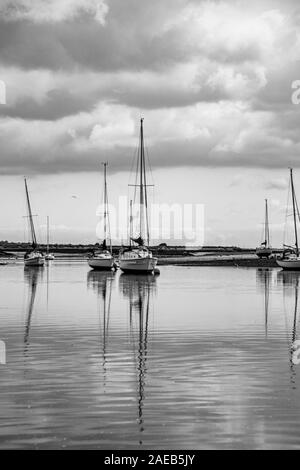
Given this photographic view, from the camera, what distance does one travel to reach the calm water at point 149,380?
13156 mm

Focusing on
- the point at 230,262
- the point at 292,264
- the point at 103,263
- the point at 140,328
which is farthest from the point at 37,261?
the point at 140,328

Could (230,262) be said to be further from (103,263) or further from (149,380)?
(149,380)

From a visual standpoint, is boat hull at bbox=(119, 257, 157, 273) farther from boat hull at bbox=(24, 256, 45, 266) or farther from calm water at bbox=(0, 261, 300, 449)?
calm water at bbox=(0, 261, 300, 449)

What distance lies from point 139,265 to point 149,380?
224ft

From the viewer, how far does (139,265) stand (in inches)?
3403

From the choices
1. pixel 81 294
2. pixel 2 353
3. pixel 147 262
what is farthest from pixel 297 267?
pixel 2 353

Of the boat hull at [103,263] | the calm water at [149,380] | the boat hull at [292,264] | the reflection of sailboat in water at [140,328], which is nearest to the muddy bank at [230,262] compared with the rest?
the boat hull at [292,264]

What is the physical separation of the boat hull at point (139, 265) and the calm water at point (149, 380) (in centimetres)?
4894

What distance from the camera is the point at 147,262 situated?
85500 mm

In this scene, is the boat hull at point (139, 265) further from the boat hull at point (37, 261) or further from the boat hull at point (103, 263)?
the boat hull at point (37, 261)

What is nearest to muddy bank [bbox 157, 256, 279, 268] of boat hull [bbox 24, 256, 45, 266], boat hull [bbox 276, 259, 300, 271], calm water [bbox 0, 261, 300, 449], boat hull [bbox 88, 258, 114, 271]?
boat hull [bbox 276, 259, 300, 271]
